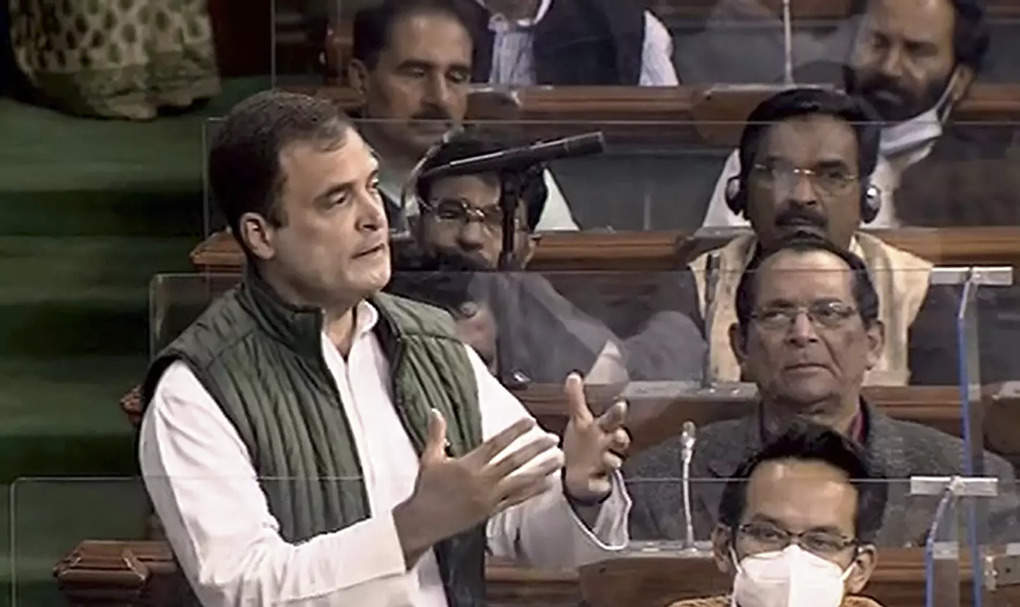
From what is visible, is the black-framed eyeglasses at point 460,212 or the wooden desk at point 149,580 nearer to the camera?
the wooden desk at point 149,580

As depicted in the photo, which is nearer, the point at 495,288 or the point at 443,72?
the point at 495,288

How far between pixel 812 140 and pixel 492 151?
0.25 meters

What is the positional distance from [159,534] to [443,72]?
75 cm

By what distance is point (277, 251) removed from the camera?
1.51 meters

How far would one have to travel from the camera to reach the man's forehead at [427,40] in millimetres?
2119

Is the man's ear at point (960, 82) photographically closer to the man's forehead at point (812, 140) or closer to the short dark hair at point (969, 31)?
the short dark hair at point (969, 31)

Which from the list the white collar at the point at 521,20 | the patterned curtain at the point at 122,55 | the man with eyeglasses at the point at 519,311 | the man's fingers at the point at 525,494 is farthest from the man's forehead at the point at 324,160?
the patterned curtain at the point at 122,55

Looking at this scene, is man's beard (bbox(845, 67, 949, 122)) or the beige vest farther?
man's beard (bbox(845, 67, 949, 122))

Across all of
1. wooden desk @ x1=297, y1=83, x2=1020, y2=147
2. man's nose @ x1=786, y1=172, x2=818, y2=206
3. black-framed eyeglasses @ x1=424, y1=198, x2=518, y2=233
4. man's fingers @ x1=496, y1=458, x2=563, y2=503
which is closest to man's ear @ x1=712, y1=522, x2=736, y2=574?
man's fingers @ x1=496, y1=458, x2=563, y2=503

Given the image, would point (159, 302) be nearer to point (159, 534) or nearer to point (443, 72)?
point (159, 534)

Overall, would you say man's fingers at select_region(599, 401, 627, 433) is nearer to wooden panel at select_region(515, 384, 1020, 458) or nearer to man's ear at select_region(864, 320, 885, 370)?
wooden panel at select_region(515, 384, 1020, 458)

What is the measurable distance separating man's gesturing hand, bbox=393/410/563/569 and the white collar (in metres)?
0.90

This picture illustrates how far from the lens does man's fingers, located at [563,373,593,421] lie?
58.4 inches

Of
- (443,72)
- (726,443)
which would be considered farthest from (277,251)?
(443,72)
